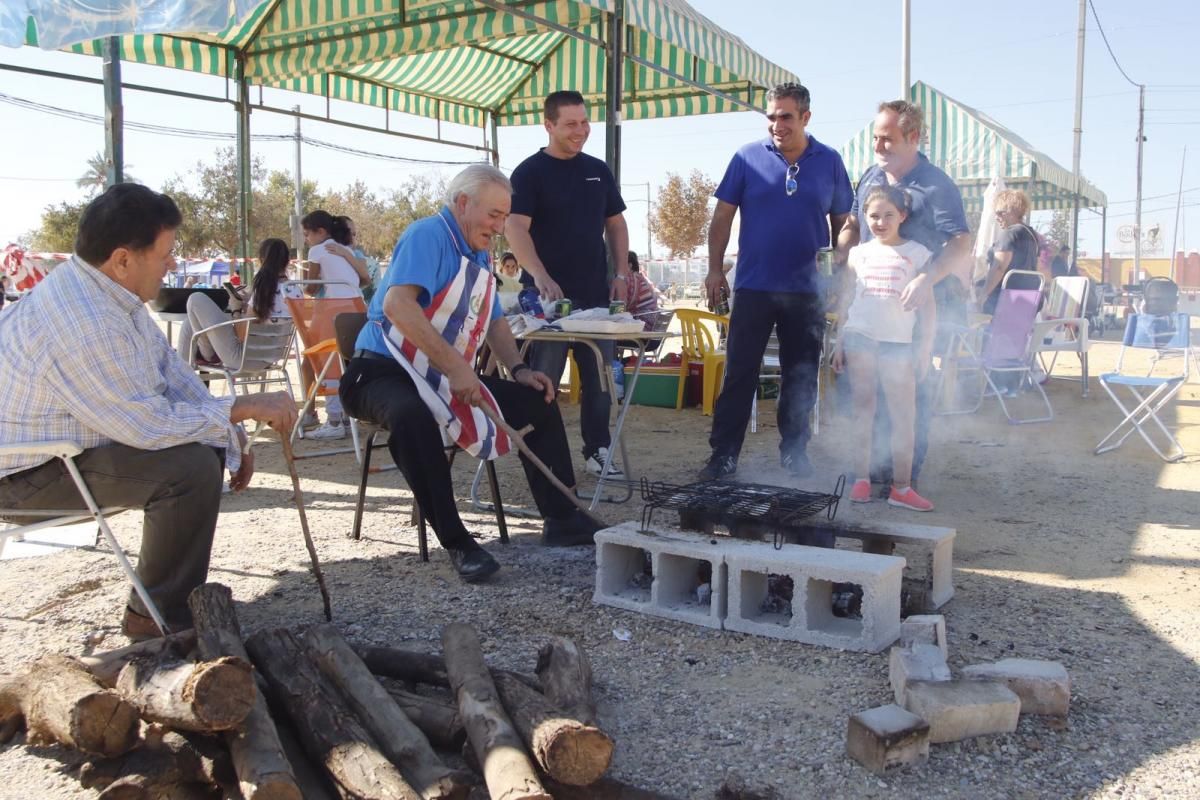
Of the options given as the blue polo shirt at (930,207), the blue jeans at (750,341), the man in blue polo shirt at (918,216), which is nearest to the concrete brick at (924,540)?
the man in blue polo shirt at (918,216)

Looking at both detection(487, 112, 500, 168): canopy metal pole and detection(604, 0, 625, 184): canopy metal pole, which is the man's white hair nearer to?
detection(604, 0, 625, 184): canopy metal pole

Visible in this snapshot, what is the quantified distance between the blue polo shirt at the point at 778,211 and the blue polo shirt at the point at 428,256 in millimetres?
1824

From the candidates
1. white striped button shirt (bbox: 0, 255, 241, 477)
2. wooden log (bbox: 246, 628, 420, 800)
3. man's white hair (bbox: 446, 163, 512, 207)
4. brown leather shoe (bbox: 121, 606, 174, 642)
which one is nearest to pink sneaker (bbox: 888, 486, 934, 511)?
man's white hair (bbox: 446, 163, 512, 207)

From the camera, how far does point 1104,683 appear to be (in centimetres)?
267

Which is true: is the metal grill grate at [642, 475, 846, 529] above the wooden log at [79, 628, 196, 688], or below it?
above

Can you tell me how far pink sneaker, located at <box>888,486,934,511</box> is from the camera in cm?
461

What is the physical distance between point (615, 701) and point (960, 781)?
88 centimetres

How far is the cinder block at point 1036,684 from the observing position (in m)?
2.40

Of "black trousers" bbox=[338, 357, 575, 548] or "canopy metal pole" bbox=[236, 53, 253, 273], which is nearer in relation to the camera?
"black trousers" bbox=[338, 357, 575, 548]

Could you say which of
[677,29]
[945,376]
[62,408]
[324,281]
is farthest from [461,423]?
[945,376]

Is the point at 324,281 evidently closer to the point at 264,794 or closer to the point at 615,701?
the point at 615,701

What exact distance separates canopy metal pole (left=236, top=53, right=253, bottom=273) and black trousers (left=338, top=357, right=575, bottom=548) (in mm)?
5749

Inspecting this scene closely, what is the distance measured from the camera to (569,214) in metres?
5.07

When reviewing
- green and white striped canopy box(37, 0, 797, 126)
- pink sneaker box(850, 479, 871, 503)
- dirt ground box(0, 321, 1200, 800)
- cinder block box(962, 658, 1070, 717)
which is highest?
green and white striped canopy box(37, 0, 797, 126)
